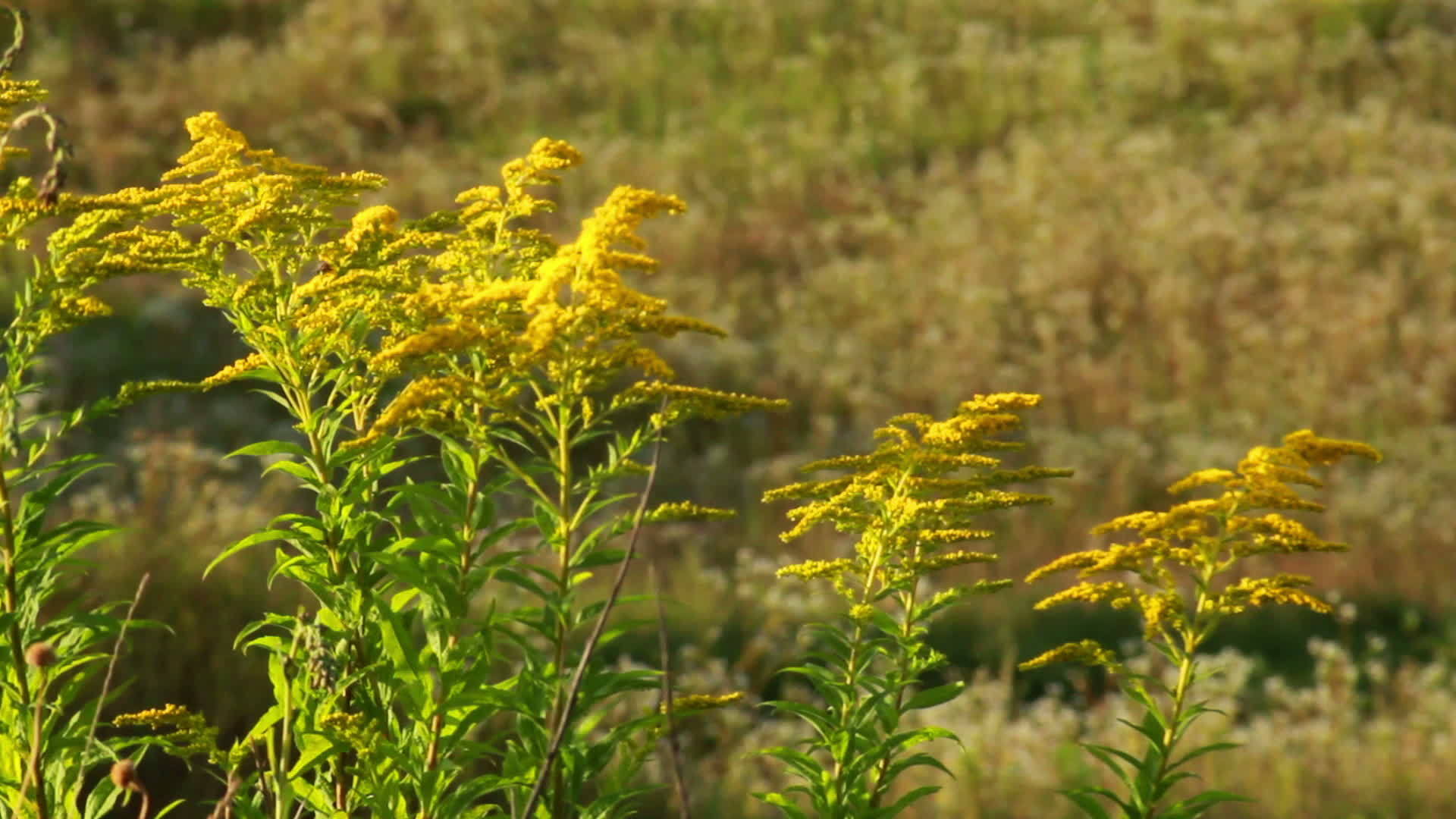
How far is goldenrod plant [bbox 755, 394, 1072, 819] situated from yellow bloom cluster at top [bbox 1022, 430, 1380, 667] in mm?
149

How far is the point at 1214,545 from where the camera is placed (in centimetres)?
241

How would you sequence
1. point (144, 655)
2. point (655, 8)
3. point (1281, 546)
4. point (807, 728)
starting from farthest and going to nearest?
point (655, 8)
point (807, 728)
point (144, 655)
point (1281, 546)

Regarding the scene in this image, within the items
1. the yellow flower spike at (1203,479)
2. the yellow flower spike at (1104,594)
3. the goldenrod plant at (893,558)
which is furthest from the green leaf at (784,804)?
the yellow flower spike at (1203,479)

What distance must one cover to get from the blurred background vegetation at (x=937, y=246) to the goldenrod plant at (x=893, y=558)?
266 cm

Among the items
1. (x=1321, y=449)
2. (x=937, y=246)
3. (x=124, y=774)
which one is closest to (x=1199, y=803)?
(x=1321, y=449)

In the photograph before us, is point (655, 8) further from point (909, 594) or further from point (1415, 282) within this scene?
point (909, 594)

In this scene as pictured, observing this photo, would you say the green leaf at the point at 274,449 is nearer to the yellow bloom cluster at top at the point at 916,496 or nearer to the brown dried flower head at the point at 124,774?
the brown dried flower head at the point at 124,774

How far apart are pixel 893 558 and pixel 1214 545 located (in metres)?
0.48

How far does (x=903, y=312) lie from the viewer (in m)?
10.3

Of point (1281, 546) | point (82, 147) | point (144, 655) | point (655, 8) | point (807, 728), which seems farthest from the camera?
point (655, 8)

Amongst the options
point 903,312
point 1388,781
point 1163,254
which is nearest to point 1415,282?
point 1163,254

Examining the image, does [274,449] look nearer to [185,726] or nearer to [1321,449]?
[185,726]

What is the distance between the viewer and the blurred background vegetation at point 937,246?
6.77m

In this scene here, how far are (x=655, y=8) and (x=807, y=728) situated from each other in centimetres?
985
